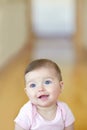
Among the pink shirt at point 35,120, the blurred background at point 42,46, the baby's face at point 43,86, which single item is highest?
the baby's face at point 43,86

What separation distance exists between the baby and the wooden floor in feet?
1.03

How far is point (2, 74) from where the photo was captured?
190cm

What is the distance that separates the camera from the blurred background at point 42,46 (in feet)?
4.45

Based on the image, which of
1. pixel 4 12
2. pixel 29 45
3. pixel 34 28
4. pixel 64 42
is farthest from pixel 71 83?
pixel 34 28

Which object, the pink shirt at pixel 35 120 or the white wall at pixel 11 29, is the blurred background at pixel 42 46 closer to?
the white wall at pixel 11 29

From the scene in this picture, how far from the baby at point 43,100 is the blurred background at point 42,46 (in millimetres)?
314

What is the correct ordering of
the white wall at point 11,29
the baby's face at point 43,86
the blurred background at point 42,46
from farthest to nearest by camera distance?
the white wall at point 11,29 → the blurred background at point 42,46 → the baby's face at point 43,86

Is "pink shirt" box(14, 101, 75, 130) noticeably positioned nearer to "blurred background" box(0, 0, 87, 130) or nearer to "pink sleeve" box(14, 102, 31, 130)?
"pink sleeve" box(14, 102, 31, 130)

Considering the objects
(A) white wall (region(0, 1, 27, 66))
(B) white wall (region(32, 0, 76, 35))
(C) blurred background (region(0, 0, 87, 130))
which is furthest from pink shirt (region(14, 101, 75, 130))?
(B) white wall (region(32, 0, 76, 35))

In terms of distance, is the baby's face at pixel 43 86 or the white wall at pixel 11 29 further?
the white wall at pixel 11 29

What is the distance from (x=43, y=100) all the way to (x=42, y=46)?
1959mm

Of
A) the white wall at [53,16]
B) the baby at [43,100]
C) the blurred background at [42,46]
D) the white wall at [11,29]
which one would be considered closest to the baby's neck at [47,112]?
the baby at [43,100]

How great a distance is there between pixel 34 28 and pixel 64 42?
36 centimetres

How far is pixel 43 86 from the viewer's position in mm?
688
